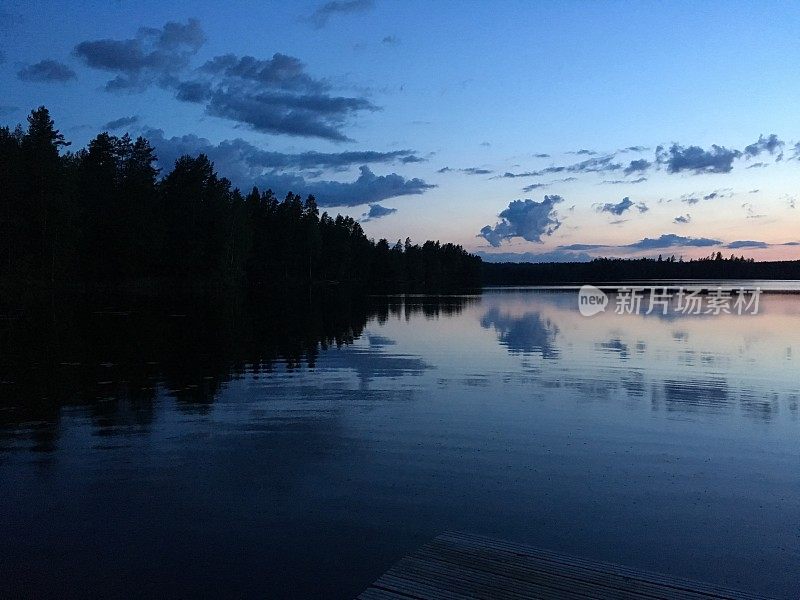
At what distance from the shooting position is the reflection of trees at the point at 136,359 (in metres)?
18.3

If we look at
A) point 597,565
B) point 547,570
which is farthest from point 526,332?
point 547,570

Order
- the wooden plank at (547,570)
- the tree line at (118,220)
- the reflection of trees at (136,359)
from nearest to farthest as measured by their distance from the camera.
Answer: the wooden plank at (547,570) < the reflection of trees at (136,359) < the tree line at (118,220)

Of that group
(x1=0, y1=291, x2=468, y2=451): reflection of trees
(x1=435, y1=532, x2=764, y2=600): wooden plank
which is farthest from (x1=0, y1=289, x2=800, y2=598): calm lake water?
(x1=435, y1=532, x2=764, y2=600): wooden plank

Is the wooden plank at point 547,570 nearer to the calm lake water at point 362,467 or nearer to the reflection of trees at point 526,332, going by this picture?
the calm lake water at point 362,467

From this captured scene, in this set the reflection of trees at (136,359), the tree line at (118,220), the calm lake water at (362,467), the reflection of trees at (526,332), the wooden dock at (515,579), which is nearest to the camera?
the wooden dock at (515,579)

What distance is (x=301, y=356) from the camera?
103 ft

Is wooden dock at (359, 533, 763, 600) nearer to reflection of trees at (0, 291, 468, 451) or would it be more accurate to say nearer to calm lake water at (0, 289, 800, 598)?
calm lake water at (0, 289, 800, 598)

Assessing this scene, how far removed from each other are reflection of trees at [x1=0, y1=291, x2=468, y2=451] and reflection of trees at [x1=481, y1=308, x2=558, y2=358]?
8087 millimetres

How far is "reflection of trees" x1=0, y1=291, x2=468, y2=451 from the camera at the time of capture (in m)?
18.3

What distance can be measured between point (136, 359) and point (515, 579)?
2533cm

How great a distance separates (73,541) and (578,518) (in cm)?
835

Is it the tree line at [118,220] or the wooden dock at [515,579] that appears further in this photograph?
the tree line at [118,220]

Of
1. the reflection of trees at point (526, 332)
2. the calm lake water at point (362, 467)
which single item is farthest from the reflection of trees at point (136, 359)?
the reflection of trees at point (526, 332)

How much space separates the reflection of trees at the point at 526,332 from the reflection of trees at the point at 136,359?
809 cm
